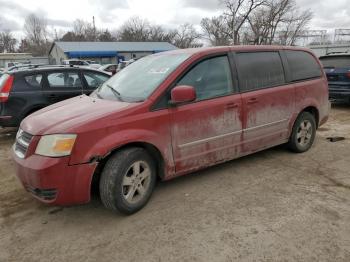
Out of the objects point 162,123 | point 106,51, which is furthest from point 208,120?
point 106,51

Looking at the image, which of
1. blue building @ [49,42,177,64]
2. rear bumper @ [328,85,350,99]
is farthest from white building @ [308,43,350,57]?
blue building @ [49,42,177,64]

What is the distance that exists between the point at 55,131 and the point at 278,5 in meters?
45.4

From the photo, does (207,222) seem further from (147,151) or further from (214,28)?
(214,28)

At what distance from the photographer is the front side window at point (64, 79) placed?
24.0ft

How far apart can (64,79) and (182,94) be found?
185 inches

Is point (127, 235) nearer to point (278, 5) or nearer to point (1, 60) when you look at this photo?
point (278, 5)

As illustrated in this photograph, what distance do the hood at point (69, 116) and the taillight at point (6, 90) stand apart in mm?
3131

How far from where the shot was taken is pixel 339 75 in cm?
965

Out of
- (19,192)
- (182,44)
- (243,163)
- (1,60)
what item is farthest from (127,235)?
(182,44)

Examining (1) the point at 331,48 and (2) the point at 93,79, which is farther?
(1) the point at 331,48

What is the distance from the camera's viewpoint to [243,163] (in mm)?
5094

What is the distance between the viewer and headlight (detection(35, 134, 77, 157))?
10.5 ft

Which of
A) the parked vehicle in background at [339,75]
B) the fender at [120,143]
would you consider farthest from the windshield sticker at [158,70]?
the parked vehicle in background at [339,75]

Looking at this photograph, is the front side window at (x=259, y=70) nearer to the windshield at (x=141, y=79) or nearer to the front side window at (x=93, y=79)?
the windshield at (x=141, y=79)
